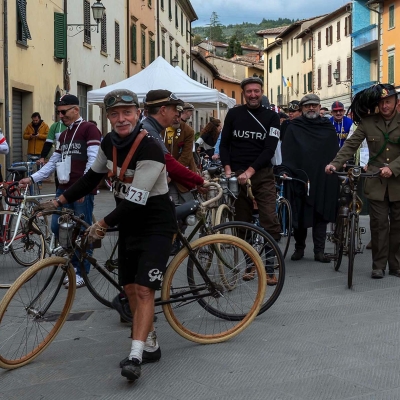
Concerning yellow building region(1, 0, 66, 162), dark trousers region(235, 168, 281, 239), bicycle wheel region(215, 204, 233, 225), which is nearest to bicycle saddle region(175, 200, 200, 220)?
bicycle wheel region(215, 204, 233, 225)

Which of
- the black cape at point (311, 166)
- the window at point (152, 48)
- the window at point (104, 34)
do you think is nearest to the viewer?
the black cape at point (311, 166)

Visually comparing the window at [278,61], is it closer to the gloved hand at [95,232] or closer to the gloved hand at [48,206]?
the gloved hand at [48,206]

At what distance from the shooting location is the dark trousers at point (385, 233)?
7789 millimetres

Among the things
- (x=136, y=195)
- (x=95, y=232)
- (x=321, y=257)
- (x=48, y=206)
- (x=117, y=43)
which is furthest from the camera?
(x=117, y=43)

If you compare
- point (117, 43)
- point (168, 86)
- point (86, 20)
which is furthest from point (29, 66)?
point (117, 43)

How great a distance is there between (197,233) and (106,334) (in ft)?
3.22

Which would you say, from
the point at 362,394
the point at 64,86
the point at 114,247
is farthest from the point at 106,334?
the point at 64,86

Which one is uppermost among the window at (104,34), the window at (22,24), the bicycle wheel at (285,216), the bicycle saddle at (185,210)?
the window at (104,34)

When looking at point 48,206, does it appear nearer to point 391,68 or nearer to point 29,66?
point 29,66

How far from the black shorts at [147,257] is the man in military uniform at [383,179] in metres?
3.31

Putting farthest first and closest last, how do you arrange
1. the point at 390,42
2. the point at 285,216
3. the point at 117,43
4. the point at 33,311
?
the point at 390,42, the point at 117,43, the point at 285,216, the point at 33,311

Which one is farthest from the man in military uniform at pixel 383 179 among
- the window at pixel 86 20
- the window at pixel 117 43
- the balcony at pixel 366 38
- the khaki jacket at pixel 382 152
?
the balcony at pixel 366 38

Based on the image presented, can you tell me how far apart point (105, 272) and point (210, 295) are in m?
0.73

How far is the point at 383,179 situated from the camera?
7.75 m
